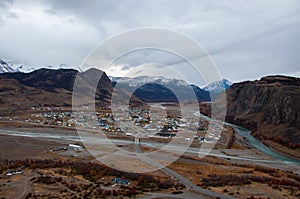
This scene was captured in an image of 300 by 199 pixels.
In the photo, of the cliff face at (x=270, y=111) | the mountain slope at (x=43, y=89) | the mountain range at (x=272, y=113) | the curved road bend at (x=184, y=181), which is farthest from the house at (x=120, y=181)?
the mountain slope at (x=43, y=89)

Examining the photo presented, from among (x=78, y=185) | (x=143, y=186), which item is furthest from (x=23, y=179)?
(x=143, y=186)

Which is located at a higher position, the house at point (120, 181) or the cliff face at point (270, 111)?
the cliff face at point (270, 111)

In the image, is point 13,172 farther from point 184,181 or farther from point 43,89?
point 43,89

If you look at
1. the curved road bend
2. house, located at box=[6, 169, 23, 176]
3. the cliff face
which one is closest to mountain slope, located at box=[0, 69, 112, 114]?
the cliff face

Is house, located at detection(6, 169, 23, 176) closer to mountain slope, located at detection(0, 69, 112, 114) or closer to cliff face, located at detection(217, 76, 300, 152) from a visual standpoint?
cliff face, located at detection(217, 76, 300, 152)

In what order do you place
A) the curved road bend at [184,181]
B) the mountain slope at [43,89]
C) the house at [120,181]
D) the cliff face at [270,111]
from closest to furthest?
the curved road bend at [184,181] → the house at [120,181] → the cliff face at [270,111] → the mountain slope at [43,89]

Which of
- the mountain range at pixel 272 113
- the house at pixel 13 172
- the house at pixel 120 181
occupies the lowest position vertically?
the house at pixel 13 172

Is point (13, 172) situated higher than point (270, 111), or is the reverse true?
point (270, 111)

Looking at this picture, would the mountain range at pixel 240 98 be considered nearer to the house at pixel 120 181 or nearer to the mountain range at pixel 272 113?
the mountain range at pixel 272 113

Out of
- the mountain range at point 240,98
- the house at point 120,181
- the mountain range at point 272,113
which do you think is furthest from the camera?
the mountain range at point 240,98

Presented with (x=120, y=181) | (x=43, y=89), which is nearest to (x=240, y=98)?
(x=120, y=181)
